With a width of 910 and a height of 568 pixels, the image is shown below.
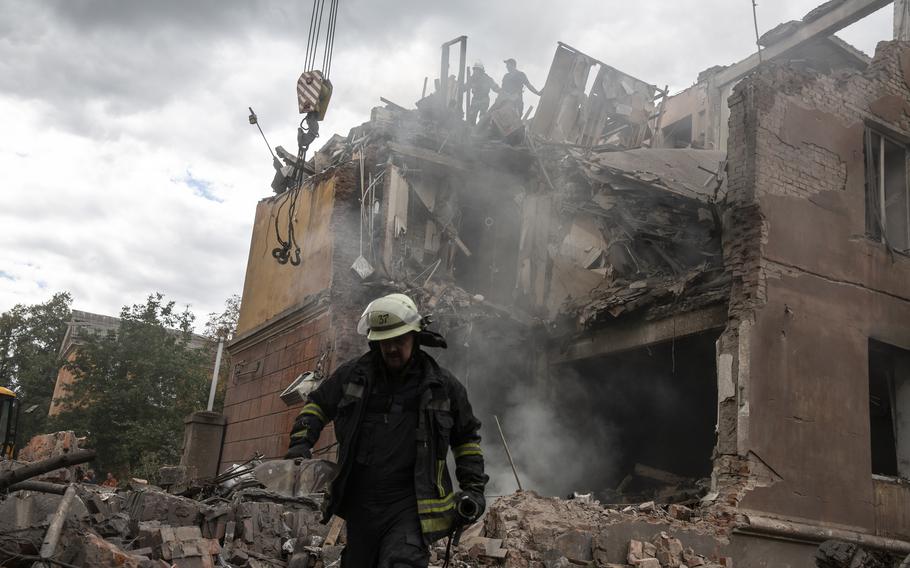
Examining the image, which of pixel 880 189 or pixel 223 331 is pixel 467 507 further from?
pixel 223 331

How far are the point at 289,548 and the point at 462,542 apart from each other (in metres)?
1.82

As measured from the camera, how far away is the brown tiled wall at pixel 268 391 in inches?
523

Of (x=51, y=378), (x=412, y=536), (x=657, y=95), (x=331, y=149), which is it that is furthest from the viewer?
(x=51, y=378)

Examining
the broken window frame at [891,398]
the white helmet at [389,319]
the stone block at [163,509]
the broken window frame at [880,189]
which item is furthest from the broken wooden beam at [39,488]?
the broken window frame at [880,189]

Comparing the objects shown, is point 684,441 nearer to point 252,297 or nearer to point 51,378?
point 252,297

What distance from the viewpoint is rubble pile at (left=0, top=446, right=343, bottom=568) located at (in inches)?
229

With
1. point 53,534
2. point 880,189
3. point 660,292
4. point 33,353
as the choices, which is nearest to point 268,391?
point 660,292

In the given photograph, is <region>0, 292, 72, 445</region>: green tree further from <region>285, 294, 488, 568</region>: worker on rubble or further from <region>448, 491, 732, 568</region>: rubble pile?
<region>285, 294, 488, 568</region>: worker on rubble

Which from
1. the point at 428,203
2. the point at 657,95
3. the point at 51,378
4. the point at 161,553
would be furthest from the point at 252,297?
the point at 51,378

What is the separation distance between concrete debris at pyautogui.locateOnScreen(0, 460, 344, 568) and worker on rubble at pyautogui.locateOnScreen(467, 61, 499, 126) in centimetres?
→ 733

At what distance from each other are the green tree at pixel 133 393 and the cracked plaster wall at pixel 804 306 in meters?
19.3

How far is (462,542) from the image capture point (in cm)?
875

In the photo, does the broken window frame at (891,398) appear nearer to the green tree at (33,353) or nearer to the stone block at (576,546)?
the stone block at (576,546)

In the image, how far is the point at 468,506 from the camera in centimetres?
390
